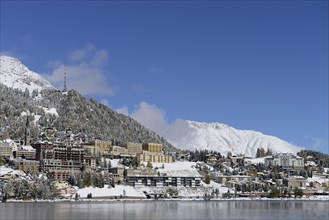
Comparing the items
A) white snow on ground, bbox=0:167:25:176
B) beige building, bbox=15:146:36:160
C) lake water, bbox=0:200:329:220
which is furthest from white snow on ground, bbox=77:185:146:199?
lake water, bbox=0:200:329:220

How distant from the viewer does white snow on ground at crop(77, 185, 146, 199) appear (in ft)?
537

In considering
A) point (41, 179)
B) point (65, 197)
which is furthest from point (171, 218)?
point (41, 179)

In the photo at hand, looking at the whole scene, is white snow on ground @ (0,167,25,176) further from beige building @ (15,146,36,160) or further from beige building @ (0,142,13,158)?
beige building @ (0,142,13,158)

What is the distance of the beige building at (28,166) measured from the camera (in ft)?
581

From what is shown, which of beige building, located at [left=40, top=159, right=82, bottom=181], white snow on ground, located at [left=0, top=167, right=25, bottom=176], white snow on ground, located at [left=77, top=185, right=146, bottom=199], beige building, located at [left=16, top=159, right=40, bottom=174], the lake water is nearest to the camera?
the lake water

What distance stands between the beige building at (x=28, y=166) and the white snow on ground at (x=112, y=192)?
20.3m

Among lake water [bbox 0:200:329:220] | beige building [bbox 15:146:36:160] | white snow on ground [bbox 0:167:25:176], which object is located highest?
beige building [bbox 15:146:36:160]

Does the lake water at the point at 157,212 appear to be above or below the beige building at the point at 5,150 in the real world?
below

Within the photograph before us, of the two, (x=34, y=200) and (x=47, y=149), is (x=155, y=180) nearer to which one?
(x=47, y=149)

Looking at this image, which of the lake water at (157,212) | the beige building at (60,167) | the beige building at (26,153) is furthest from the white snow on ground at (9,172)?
the lake water at (157,212)

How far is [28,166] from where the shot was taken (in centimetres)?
17975

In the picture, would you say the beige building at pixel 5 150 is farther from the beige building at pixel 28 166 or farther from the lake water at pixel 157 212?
the lake water at pixel 157 212

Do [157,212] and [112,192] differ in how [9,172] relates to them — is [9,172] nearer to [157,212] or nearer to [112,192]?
[112,192]

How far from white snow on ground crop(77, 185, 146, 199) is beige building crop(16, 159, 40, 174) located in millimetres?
20262
